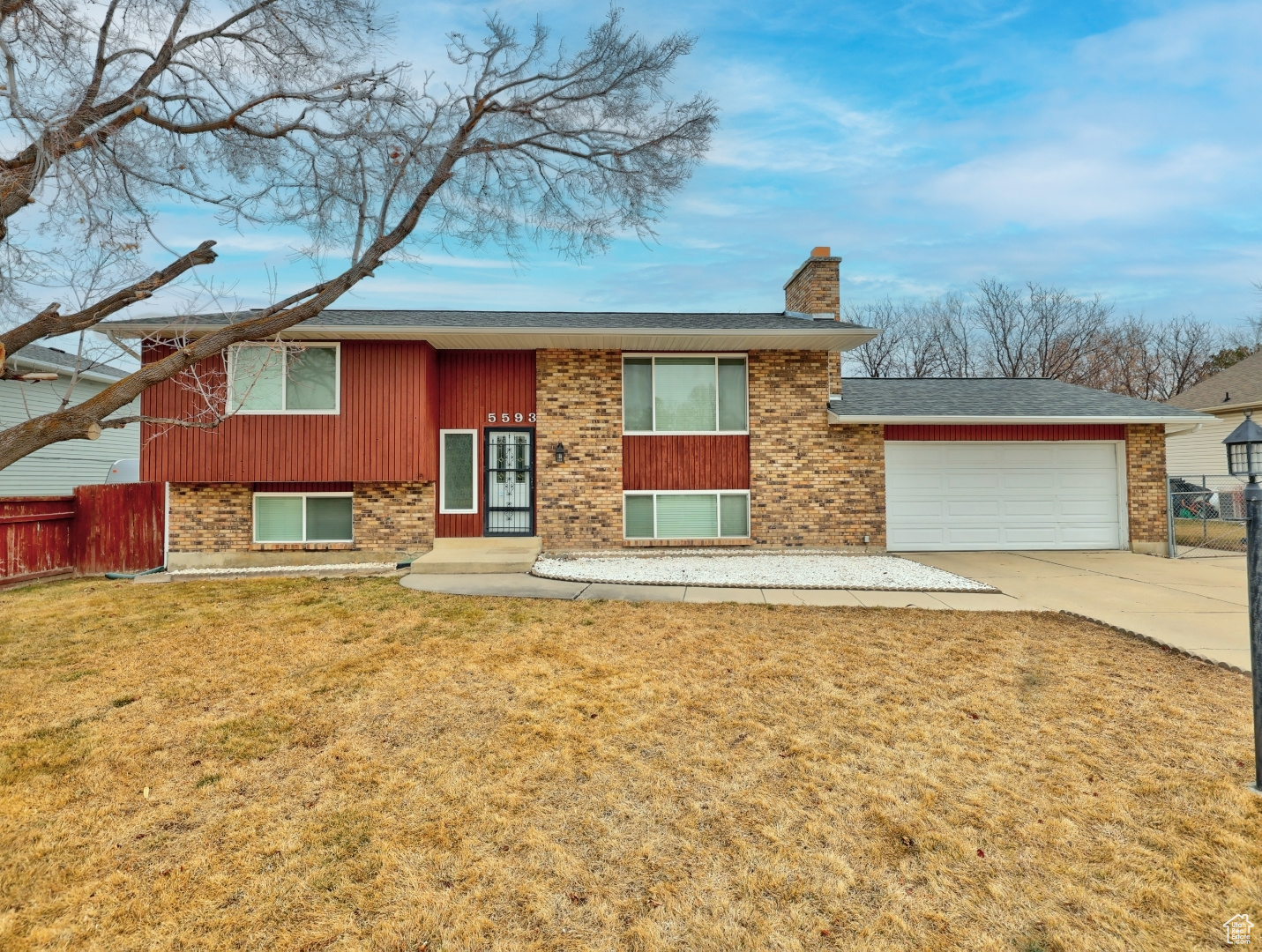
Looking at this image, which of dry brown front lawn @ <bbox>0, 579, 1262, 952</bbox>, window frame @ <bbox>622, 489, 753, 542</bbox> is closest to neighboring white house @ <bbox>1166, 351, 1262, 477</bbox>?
window frame @ <bbox>622, 489, 753, 542</bbox>

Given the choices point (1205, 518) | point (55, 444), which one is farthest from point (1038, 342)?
point (55, 444)

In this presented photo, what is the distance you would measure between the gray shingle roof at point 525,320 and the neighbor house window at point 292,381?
2.06 feet

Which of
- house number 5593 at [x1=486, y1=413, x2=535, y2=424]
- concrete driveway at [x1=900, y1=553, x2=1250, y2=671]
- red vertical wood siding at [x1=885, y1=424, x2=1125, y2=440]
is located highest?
house number 5593 at [x1=486, y1=413, x2=535, y2=424]

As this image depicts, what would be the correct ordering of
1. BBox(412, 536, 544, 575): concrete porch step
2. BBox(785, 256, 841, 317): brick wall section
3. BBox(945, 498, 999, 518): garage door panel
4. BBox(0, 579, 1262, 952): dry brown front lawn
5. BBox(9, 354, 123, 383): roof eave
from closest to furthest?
1. BBox(0, 579, 1262, 952): dry brown front lawn
2. BBox(412, 536, 544, 575): concrete porch step
3. BBox(945, 498, 999, 518): garage door panel
4. BBox(785, 256, 841, 317): brick wall section
5. BBox(9, 354, 123, 383): roof eave

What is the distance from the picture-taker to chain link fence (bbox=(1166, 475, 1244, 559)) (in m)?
11.3

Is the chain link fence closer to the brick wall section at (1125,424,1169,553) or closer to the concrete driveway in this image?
the brick wall section at (1125,424,1169,553)

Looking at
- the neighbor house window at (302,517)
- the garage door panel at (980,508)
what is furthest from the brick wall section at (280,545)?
the garage door panel at (980,508)

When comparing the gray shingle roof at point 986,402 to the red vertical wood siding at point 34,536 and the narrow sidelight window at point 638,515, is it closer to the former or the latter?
the narrow sidelight window at point 638,515

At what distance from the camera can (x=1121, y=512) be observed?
1177 centimetres

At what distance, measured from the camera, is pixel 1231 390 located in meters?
18.6

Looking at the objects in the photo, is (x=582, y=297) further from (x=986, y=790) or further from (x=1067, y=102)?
(x=986, y=790)

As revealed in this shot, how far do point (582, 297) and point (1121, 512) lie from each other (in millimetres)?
13708

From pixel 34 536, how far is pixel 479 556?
285 inches

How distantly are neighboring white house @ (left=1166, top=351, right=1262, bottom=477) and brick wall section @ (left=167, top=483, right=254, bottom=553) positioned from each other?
23.0 meters
